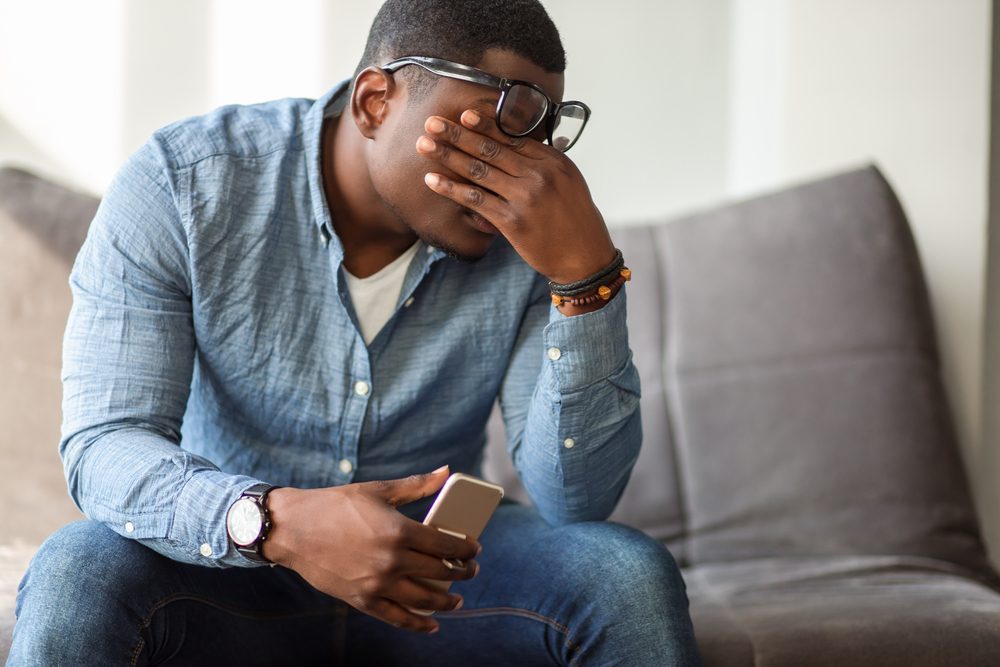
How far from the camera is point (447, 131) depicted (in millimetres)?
1188

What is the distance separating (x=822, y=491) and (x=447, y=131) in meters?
1.06

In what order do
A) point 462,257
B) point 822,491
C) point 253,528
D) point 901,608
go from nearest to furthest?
point 253,528
point 462,257
point 901,608
point 822,491

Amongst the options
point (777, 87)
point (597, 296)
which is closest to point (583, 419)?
point (597, 296)

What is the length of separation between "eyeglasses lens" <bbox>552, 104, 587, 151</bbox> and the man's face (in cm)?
2

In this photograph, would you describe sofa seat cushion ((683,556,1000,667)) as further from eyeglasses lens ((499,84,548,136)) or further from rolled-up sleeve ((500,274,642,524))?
eyeglasses lens ((499,84,548,136))

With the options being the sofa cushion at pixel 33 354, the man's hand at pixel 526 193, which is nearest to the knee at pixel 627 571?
the man's hand at pixel 526 193

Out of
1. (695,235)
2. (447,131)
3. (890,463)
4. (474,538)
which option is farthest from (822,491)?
(447,131)

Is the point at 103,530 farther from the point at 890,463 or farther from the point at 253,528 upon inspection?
the point at 890,463

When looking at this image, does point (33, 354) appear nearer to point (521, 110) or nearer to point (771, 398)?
point (521, 110)

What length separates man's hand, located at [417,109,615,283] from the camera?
3.94ft

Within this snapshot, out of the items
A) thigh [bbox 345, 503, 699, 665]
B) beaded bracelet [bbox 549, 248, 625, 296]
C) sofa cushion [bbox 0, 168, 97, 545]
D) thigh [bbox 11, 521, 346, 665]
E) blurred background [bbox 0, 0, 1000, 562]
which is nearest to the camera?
thigh [bbox 11, 521, 346, 665]

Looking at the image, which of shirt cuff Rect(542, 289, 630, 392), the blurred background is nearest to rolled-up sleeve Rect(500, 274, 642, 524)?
shirt cuff Rect(542, 289, 630, 392)

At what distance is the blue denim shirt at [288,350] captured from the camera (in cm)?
118

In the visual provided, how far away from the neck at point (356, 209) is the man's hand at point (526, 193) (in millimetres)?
166
